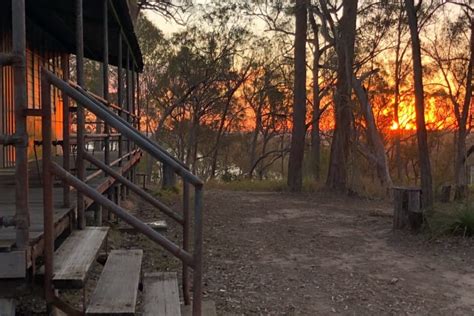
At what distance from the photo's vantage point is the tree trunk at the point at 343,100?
699 inches

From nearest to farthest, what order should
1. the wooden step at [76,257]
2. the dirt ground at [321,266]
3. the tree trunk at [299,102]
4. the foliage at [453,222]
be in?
the wooden step at [76,257], the dirt ground at [321,266], the foliage at [453,222], the tree trunk at [299,102]

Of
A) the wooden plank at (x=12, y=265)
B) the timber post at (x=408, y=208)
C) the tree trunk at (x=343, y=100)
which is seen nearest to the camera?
the wooden plank at (x=12, y=265)

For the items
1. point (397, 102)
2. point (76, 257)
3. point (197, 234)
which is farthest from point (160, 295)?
point (397, 102)

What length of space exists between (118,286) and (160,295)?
331 millimetres

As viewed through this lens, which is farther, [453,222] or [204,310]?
[453,222]

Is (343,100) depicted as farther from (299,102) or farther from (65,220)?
(65,220)

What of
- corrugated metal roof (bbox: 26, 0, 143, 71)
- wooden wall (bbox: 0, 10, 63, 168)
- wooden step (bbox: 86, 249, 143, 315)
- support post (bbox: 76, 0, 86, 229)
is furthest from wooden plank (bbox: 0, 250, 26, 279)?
corrugated metal roof (bbox: 26, 0, 143, 71)

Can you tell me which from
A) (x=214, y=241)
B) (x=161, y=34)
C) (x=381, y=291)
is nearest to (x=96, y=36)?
(x=214, y=241)

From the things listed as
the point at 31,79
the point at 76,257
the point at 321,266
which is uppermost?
the point at 31,79

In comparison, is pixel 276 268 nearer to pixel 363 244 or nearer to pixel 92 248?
pixel 363 244

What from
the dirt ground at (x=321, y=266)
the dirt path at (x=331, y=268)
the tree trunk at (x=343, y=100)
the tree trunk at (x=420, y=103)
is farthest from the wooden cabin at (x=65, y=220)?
the tree trunk at (x=343, y=100)

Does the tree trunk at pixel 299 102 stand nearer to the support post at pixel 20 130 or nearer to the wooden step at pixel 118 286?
the wooden step at pixel 118 286

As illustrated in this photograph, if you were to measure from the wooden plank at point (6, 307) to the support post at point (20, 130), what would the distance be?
28 cm

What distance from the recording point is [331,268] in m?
7.46
